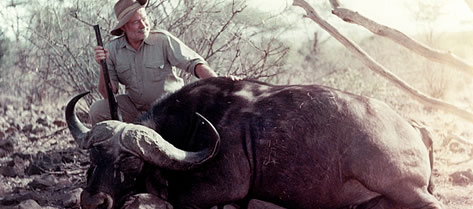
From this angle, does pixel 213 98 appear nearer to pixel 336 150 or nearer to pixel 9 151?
pixel 336 150

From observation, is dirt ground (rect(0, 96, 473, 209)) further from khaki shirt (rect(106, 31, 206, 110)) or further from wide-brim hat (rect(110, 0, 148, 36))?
wide-brim hat (rect(110, 0, 148, 36))

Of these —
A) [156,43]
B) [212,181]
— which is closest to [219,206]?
[212,181]

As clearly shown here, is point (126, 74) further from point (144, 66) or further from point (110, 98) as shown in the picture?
point (110, 98)

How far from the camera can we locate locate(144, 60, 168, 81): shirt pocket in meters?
6.09

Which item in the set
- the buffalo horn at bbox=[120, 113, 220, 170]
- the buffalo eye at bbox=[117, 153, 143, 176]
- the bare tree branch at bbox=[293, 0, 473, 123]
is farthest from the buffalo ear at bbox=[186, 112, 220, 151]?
the bare tree branch at bbox=[293, 0, 473, 123]

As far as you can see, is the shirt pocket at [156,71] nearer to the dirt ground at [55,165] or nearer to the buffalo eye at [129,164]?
the dirt ground at [55,165]

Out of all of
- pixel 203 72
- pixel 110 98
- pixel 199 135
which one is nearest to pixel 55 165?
pixel 110 98

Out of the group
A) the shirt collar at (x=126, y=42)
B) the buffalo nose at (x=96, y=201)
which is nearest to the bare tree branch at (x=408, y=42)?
the shirt collar at (x=126, y=42)

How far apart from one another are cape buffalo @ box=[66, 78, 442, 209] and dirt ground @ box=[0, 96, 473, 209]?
1.30m

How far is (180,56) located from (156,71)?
0.78 ft

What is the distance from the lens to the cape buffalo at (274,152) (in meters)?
4.73

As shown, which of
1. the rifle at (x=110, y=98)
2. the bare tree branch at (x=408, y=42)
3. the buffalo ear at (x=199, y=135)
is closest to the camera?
the buffalo ear at (x=199, y=135)

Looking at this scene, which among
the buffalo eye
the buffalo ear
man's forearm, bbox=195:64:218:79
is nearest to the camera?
the buffalo eye

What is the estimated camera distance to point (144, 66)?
240 inches
